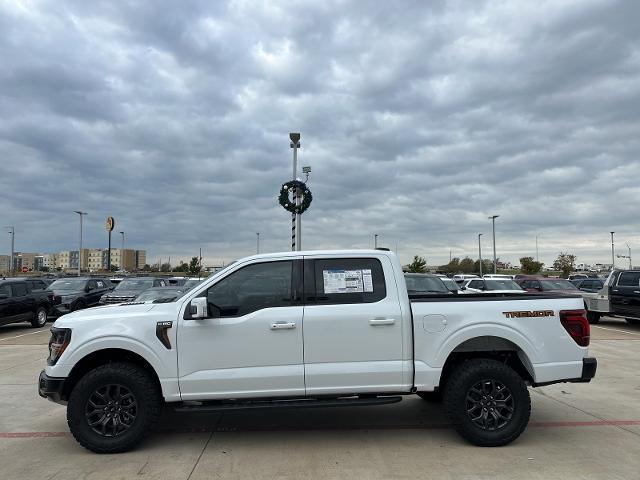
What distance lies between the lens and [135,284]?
65.5 ft

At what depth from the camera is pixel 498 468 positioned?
470cm

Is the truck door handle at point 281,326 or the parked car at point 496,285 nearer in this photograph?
the truck door handle at point 281,326

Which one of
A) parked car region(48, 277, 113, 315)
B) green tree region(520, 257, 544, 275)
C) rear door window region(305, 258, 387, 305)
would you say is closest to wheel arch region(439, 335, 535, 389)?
rear door window region(305, 258, 387, 305)

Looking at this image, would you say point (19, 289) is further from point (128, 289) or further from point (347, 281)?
point (347, 281)

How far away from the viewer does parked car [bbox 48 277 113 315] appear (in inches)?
736

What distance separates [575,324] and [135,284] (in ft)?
57.2

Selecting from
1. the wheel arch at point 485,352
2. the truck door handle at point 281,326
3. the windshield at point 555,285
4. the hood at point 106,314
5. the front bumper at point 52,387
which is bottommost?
the front bumper at point 52,387

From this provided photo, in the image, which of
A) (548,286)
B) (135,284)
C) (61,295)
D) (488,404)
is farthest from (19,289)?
(548,286)

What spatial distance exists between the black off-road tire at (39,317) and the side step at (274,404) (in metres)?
14.2

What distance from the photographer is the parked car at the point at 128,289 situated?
1802 centimetres

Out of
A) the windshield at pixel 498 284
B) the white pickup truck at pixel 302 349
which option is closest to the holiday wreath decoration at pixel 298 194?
the windshield at pixel 498 284

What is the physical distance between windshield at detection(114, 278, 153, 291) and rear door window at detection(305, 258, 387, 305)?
15.7m

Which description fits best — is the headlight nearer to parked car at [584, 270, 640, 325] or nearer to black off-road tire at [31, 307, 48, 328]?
black off-road tire at [31, 307, 48, 328]

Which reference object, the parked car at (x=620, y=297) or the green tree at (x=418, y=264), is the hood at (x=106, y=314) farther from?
the green tree at (x=418, y=264)
